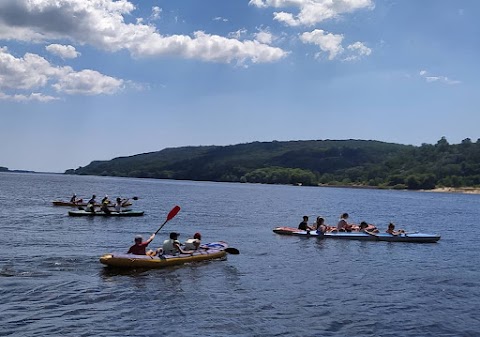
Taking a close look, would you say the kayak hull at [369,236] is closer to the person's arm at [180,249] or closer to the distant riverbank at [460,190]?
the person's arm at [180,249]

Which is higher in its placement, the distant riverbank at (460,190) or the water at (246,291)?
the distant riverbank at (460,190)

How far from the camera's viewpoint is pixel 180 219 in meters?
53.6

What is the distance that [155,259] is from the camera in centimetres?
2450

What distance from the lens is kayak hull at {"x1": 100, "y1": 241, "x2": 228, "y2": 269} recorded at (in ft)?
76.7

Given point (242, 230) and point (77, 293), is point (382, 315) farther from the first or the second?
point (242, 230)

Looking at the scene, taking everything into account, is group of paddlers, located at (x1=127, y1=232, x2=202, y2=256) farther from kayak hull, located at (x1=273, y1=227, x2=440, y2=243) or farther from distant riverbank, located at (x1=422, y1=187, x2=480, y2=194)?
distant riverbank, located at (x1=422, y1=187, x2=480, y2=194)

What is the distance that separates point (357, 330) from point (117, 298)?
27.4 ft

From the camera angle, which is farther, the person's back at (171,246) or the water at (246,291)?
the person's back at (171,246)

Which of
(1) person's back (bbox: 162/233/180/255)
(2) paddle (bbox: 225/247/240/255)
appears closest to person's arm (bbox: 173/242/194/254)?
(1) person's back (bbox: 162/233/180/255)

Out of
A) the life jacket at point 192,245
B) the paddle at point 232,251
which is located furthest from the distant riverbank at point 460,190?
the life jacket at point 192,245

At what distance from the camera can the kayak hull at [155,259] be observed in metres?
23.4

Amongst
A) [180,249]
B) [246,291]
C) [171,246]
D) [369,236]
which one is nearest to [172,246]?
[171,246]

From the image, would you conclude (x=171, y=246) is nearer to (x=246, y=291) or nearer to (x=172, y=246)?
(x=172, y=246)

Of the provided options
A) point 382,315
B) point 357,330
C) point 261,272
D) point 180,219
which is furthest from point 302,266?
point 180,219
